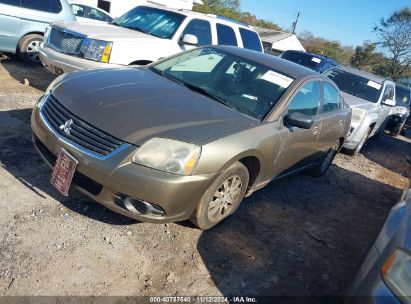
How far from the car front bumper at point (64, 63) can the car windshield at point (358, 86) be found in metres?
5.02

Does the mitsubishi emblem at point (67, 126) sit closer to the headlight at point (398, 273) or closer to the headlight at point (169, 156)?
the headlight at point (169, 156)

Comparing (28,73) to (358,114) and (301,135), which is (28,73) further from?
(358,114)

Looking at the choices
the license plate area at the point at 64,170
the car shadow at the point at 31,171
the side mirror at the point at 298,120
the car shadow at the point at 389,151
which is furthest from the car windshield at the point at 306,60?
the license plate area at the point at 64,170

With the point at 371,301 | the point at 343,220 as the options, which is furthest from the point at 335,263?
the point at 371,301

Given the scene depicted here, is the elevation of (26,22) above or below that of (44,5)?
below

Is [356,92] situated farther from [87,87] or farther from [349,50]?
[349,50]

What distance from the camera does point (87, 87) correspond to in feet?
11.4

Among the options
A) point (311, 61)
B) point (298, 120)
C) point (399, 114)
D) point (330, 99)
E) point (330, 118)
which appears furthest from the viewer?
point (311, 61)

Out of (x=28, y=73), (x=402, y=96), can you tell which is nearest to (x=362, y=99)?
(x=28, y=73)

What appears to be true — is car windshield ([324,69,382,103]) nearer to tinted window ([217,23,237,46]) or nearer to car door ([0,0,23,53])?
tinted window ([217,23,237,46])

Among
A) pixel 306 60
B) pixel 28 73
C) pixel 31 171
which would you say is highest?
pixel 306 60

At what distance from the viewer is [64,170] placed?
3.03 metres

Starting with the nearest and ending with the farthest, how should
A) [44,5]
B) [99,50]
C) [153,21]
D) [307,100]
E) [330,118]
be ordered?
[307,100], [330,118], [99,50], [153,21], [44,5]

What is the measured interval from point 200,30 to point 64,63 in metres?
2.65
